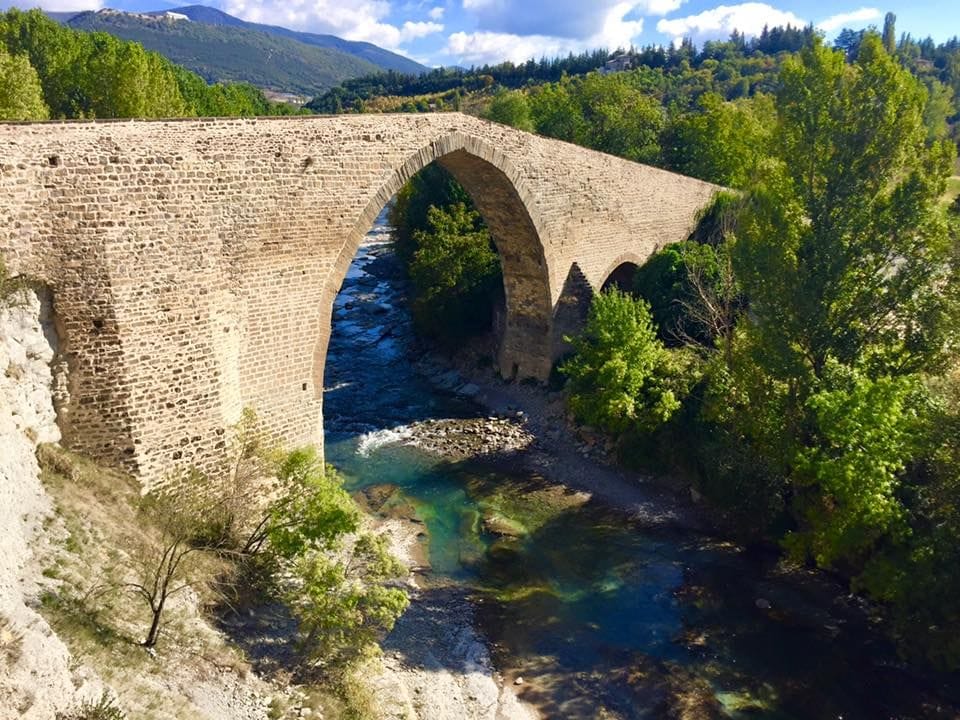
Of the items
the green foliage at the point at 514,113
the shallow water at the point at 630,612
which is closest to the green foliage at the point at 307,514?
the shallow water at the point at 630,612

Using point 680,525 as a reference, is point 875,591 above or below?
above

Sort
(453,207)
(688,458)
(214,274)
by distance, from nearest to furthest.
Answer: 1. (214,274)
2. (688,458)
3. (453,207)

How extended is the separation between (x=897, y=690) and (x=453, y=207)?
21790mm

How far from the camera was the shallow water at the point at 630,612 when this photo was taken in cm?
1188

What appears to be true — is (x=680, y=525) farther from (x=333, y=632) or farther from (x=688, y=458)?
(x=333, y=632)

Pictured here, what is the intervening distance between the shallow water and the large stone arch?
5.50m

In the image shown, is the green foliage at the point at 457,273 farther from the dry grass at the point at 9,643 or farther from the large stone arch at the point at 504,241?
the dry grass at the point at 9,643

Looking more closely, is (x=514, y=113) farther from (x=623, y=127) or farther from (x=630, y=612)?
(x=630, y=612)

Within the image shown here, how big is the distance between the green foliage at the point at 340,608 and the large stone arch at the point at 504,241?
6.10 meters

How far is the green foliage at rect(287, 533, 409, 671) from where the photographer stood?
1048 centimetres

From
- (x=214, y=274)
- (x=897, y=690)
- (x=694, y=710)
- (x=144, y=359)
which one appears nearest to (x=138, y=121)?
(x=214, y=274)

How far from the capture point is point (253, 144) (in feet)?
44.9

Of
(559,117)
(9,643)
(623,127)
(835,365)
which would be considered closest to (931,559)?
(835,365)

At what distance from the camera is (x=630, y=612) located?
14250 mm
